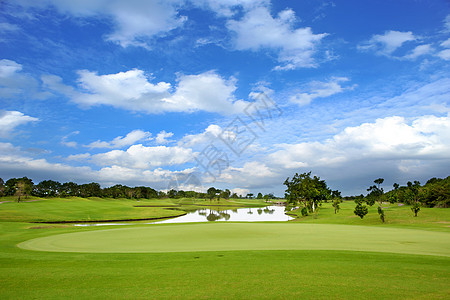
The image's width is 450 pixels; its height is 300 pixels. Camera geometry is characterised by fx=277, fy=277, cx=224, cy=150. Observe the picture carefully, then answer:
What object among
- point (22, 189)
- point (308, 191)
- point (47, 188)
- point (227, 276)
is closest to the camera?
point (227, 276)

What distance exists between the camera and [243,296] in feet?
24.0

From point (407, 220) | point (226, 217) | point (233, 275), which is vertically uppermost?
point (233, 275)

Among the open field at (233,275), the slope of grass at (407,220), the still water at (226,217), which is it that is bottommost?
the still water at (226,217)

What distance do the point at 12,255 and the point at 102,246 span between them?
4388mm

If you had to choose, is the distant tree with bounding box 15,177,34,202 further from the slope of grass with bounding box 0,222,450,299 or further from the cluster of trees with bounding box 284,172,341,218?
the slope of grass with bounding box 0,222,450,299

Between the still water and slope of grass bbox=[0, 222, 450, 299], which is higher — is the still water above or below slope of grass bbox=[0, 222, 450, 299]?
below

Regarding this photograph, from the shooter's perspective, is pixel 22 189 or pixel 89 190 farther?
pixel 89 190

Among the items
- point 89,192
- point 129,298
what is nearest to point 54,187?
point 89,192

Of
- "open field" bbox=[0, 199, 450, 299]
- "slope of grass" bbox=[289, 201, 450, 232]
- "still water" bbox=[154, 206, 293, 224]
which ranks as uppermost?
"open field" bbox=[0, 199, 450, 299]

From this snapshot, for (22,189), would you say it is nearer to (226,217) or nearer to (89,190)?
(89,190)

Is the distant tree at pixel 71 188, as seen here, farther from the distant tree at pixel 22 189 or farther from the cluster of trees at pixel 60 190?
the distant tree at pixel 22 189

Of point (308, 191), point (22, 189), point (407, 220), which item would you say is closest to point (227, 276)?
point (407, 220)

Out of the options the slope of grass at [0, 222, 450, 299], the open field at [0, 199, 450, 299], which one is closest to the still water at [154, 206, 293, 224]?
the open field at [0, 199, 450, 299]

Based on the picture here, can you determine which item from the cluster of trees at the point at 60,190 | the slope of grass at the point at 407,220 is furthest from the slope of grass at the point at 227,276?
the cluster of trees at the point at 60,190
